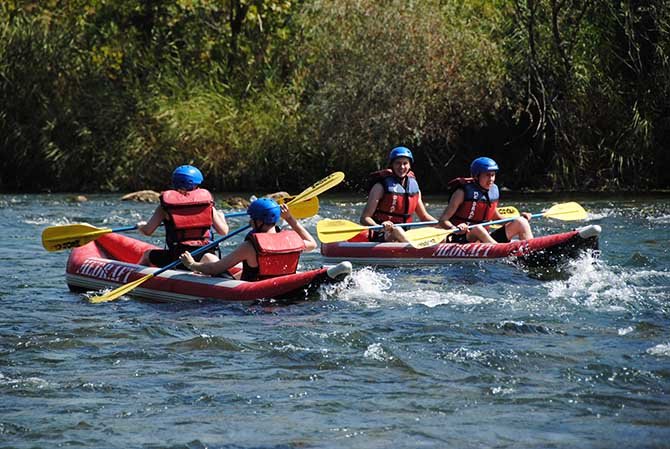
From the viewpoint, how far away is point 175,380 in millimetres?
6496

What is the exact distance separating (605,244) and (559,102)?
25.8ft

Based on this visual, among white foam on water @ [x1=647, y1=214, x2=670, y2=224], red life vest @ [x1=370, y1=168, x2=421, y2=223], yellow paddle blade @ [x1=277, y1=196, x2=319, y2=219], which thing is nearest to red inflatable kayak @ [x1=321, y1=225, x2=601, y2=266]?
red life vest @ [x1=370, y1=168, x2=421, y2=223]

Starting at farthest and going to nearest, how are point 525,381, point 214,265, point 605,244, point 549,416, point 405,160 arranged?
point 605,244
point 405,160
point 214,265
point 525,381
point 549,416

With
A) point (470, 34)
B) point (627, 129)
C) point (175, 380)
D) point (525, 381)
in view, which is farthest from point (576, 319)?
point (470, 34)

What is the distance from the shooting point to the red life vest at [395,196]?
11695 mm

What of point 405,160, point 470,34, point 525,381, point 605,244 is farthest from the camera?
point 470,34

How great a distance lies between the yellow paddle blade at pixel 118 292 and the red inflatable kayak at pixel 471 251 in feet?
9.66

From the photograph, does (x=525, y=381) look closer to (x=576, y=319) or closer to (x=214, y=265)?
(x=576, y=319)

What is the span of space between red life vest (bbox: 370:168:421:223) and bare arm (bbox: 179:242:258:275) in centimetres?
298

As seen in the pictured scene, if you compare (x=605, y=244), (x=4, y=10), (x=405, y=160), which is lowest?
(x=605, y=244)

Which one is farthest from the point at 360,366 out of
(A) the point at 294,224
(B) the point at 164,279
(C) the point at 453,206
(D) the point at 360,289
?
(C) the point at 453,206

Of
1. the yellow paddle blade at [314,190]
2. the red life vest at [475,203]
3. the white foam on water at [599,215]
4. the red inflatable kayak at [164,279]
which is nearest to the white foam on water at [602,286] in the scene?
the red life vest at [475,203]

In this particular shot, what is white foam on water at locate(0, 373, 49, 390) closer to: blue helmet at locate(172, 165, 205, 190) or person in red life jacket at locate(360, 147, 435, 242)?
blue helmet at locate(172, 165, 205, 190)

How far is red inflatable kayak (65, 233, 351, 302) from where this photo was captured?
28.2 feet
